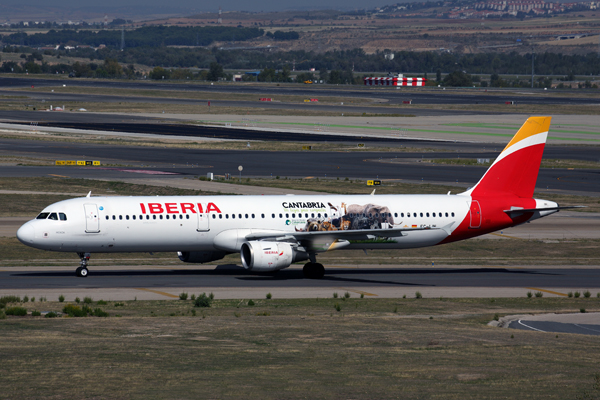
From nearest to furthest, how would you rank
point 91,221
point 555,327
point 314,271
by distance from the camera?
point 555,327 → point 91,221 → point 314,271

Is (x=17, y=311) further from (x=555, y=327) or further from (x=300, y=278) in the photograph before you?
(x=555, y=327)

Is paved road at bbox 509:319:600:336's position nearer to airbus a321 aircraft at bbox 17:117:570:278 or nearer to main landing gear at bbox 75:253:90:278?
airbus a321 aircraft at bbox 17:117:570:278

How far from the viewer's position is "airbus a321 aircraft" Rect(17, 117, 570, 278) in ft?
137

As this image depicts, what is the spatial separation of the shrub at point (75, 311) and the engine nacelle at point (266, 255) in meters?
11.6

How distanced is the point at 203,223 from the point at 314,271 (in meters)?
6.66

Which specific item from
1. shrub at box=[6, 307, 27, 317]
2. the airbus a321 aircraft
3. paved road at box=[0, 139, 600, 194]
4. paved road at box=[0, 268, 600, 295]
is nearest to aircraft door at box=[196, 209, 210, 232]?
the airbus a321 aircraft

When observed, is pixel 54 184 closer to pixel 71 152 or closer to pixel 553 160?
pixel 71 152

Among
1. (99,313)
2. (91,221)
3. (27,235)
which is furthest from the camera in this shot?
(91,221)

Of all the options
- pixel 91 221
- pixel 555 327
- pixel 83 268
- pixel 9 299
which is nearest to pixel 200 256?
pixel 83 268

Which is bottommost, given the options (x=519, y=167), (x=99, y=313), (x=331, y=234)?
(x=99, y=313)

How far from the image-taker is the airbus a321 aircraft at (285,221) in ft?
137

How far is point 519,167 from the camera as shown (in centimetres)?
4841

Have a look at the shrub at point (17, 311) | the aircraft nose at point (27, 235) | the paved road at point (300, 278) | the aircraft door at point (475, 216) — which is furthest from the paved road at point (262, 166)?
the shrub at point (17, 311)

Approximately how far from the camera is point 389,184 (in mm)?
79438
